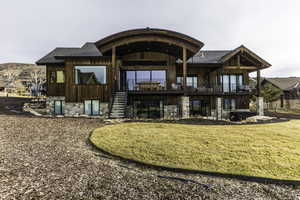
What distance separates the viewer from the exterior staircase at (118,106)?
11781 millimetres

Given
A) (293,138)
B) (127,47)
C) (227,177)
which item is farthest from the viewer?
(127,47)

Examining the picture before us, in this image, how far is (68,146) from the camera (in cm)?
601

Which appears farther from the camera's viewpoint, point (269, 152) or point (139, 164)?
point (269, 152)

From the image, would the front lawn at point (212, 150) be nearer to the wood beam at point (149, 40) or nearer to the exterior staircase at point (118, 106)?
the exterior staircase at point (118, 106)

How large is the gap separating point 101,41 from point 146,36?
401cm

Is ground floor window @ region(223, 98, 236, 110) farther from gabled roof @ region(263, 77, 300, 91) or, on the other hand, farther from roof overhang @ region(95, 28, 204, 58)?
gabled roof @ region(263, 77, 300, 91)

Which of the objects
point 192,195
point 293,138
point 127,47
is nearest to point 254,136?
point 293,138

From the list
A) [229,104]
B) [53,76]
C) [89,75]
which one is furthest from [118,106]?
[229,104]

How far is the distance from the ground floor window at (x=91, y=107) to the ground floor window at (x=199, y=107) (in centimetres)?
1050

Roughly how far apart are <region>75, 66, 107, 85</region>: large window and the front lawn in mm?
7536

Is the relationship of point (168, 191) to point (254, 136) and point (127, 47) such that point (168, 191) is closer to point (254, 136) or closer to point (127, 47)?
point (254, 136)

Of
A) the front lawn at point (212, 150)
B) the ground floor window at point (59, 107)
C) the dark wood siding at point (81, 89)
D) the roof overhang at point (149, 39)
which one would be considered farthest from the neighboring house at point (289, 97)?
the ground floor window at point (59, 107)

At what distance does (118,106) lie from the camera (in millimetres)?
12297

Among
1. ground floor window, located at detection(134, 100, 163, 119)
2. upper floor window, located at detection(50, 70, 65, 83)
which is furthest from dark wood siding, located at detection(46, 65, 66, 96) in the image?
ground floor window, located at detection(134, 100, 163, 119)
